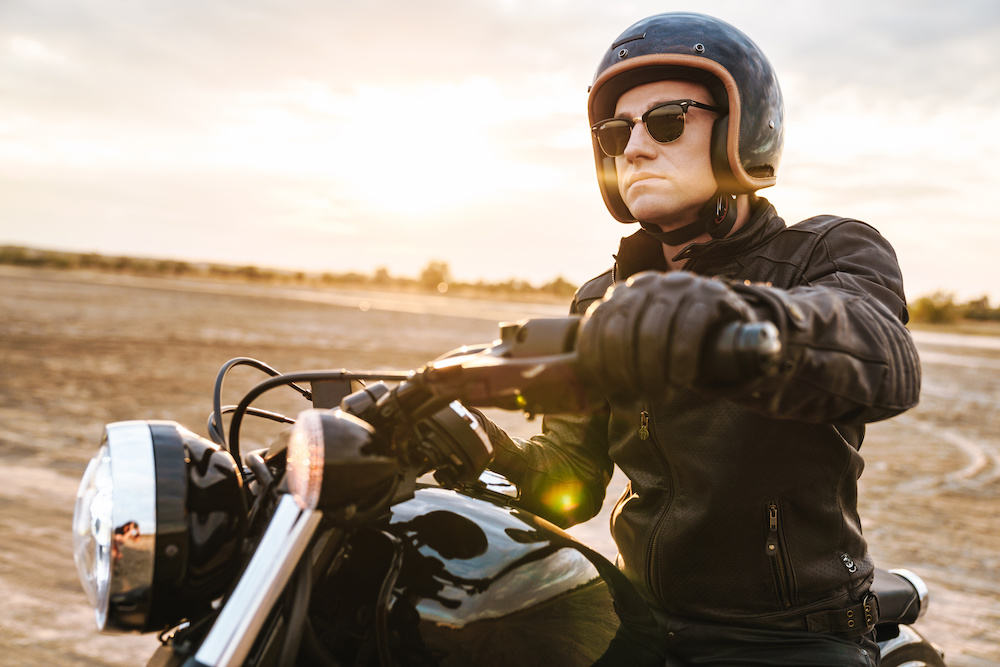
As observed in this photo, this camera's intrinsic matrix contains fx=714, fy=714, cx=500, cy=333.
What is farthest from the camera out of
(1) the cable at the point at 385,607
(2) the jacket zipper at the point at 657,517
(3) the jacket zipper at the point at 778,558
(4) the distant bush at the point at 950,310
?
(4) the distant bush at the point at 950,310

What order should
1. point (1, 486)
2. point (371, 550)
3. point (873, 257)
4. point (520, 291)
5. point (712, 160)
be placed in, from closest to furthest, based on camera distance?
point (371, 550)
point (873, 257)
point (712, 160)
point (1, 486)
point (520, 291)

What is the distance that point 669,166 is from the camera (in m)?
1.88

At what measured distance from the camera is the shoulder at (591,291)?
2.13 meters

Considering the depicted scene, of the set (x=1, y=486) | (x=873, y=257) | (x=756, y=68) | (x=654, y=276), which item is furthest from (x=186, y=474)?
(x=1, y=486)

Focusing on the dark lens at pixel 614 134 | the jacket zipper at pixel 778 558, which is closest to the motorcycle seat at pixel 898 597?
the jacket zipper at pixel 778 558

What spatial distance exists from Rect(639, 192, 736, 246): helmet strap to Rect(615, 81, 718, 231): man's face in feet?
0.07

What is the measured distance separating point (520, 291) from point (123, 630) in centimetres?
4604

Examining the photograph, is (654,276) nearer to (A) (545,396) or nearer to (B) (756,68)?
(A) (545,396)

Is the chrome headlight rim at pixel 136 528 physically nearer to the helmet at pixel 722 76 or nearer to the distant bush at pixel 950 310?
the helmet at pixel 722 76

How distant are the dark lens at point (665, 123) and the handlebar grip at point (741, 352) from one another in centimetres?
112

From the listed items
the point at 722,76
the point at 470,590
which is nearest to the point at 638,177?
the point at 722,76

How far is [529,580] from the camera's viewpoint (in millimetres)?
1189

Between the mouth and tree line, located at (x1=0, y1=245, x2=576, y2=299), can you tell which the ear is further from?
tree line, located at (x1=0, y1=245, x2=576, y2=299)

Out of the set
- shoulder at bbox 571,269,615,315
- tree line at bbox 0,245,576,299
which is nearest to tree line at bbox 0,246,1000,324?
tree line at bbox 0,245,576,299
